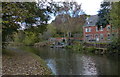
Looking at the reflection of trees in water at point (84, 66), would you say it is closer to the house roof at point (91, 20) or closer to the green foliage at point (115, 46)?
the green foliage at point (115, 46)

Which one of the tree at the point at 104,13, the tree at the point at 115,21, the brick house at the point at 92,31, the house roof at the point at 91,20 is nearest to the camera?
the tree at the point at 115,21

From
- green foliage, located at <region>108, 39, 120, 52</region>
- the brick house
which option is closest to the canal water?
green foliage, located at <region>108, 39, 120, 52</region>

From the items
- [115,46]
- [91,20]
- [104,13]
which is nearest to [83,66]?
[115,46]

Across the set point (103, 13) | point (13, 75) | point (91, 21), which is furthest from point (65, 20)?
point (13, 75)

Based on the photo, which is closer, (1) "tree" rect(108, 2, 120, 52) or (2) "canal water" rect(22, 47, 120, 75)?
(2) "canal water" rect(22, 47, 120, 75)

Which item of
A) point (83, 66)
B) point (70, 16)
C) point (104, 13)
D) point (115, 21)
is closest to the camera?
point (83, 66)

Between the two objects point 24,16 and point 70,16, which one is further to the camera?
point 70,16

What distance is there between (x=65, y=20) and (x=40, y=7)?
69.2 ft

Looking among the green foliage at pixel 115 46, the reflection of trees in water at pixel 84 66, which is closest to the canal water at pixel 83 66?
the reflection of trees in water at pixel 84 66

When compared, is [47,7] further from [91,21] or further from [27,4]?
[91,21]

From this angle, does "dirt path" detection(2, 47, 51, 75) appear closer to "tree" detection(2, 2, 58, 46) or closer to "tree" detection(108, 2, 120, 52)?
"tree" detection(2, 2, 58, 46)

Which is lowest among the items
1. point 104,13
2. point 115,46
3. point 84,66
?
point 84,66

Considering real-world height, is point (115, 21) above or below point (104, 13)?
below

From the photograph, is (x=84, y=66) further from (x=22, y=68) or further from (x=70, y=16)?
(x=70, y=16)
